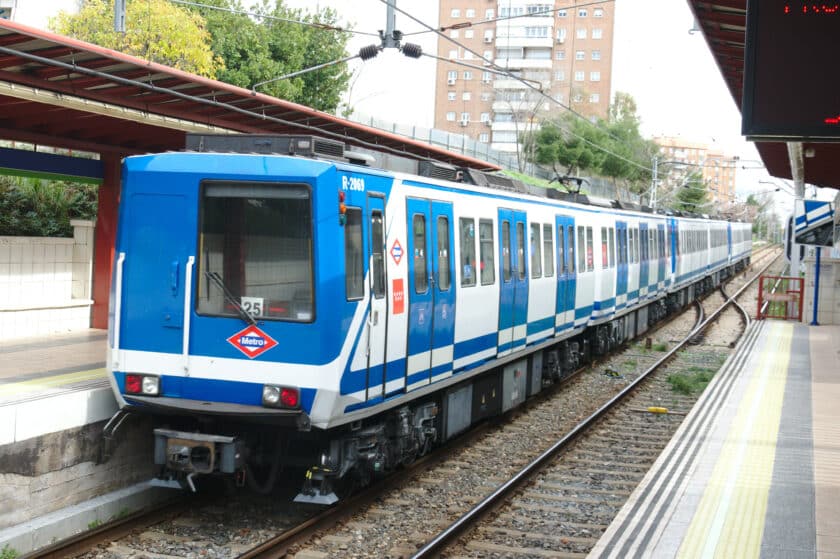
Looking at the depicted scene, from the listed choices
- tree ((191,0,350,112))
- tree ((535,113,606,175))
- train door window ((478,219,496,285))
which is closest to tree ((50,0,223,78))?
tree ((191,0,350,112))

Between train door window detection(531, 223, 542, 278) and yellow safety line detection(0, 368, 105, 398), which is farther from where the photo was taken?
train door window detection(531, 223, 542, 278)

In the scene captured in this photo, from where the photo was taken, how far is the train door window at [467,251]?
1095 cm

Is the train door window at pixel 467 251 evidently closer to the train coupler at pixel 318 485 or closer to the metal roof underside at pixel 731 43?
the train coupler at pixel 318 485

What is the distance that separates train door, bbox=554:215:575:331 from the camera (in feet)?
51.2

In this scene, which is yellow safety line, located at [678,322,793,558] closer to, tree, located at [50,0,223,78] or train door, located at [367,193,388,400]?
A: train door, located at [367,193,388,400]

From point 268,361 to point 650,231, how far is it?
Result: 18.9 meters

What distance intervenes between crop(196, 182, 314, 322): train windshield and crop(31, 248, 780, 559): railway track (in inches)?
72.0

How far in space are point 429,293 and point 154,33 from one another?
28.9 metres

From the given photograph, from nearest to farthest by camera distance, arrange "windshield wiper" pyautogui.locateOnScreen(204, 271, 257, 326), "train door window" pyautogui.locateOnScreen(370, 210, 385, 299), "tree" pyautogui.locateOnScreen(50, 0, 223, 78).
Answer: "windshield wiper" pyautogui.locateOnScreen(204, 271, 257, 326)
"train door window" pyautogui.locateOnScreen(370, 210, 385, 299)
"tree" pyautogui.locateOnScreen(50, 0, 223, 78)

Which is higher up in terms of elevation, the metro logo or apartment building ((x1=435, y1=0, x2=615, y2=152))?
apartment building ((x1=435, y1=0, x2=615, y2=152))

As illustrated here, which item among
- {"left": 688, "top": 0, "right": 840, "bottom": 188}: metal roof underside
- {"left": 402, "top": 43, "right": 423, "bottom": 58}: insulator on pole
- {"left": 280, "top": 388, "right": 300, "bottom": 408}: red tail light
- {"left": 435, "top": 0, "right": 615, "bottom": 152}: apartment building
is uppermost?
{"left": 435, "top": 0, "right": 615, "bottom": 152}: apartment building

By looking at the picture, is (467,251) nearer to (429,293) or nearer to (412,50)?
(429,293)

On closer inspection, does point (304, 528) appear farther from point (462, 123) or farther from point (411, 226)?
point (462, 123)

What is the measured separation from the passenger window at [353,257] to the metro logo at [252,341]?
2.38 feet
